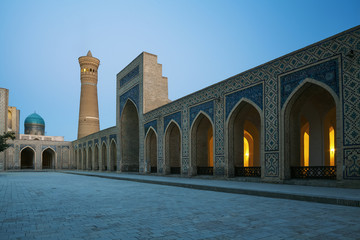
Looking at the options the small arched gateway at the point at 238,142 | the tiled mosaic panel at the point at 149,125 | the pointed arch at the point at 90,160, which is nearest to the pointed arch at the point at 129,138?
the tiled mosaic panel at the point at 149,125

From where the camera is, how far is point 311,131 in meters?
11.5

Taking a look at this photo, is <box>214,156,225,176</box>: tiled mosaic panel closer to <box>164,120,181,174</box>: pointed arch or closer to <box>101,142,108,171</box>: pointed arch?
<box>164,120,181,174</box>: pointed arch

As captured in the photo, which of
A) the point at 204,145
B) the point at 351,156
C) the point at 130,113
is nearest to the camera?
the point at 351,156

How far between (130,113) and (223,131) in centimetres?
1159

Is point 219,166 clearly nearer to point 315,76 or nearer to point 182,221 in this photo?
point 315,76

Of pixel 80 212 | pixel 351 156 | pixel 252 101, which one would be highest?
pixel 252 101

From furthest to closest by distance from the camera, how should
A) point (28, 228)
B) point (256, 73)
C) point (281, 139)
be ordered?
1. point (256, 73)
2. point (281, 139)
3. point (28, 228)

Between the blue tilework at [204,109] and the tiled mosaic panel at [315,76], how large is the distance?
3530 mm

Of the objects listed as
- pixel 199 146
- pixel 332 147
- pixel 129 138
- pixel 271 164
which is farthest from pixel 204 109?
pixel 129 138

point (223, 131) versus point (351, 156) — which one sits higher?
point (223, 131)

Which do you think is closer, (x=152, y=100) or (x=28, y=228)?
(x=28, y=228)

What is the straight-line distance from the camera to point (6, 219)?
11.7 feet

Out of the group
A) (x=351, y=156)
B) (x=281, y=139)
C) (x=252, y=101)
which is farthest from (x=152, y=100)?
(x=351, y=156)

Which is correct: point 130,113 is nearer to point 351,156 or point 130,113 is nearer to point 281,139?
point 281,139
